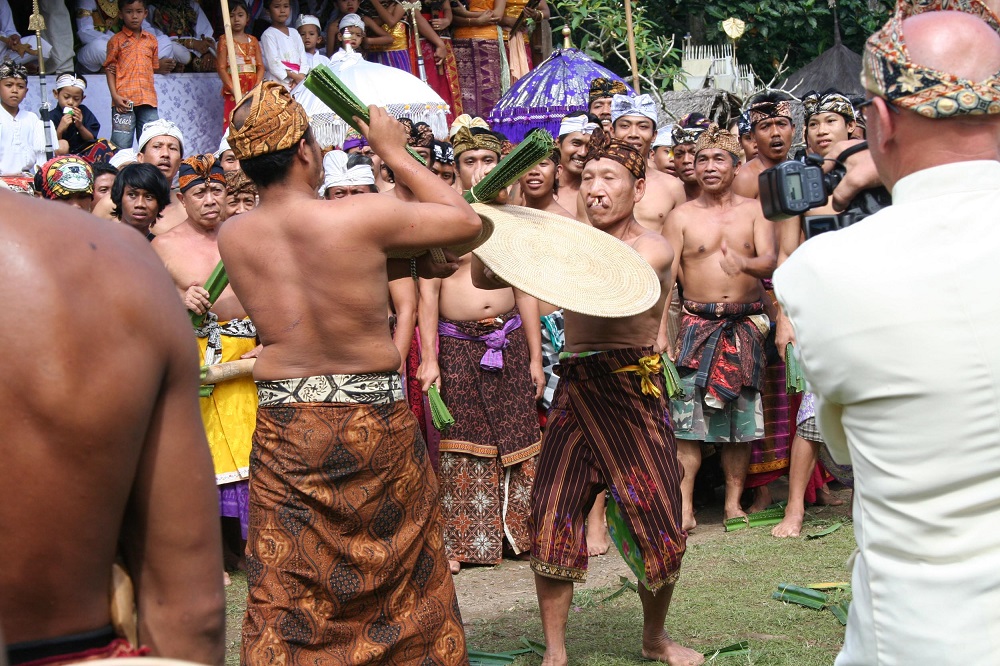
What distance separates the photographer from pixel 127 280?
165 cm

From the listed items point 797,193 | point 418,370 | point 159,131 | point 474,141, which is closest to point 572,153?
point 474,141

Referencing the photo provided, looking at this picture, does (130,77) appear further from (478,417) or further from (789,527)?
(789,527)

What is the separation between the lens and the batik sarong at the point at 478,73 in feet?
43.0

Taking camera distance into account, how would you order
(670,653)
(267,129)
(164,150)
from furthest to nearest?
1. (164,150)
2. (670,653)
3. (267,129)

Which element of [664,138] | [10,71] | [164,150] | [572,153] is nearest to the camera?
[164,150]

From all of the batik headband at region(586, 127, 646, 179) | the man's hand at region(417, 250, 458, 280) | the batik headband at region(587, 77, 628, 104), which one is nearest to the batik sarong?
the batik headband at region(587, 77, 628, 104)

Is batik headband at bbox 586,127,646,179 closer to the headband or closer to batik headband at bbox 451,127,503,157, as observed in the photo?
batik headband at bbox 451,127,503,157

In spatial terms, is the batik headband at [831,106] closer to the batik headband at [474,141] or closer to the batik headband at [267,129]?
the batik headband at [474,141]

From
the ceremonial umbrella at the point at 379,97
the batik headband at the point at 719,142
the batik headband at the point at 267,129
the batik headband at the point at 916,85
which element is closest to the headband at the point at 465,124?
the batik headband at the point at 719,142

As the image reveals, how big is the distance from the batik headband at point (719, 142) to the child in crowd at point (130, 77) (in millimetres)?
5002

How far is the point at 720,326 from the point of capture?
720 cm

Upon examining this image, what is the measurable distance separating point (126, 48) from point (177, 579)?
8.99 m

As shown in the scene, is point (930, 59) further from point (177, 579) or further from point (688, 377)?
point (688, 377)

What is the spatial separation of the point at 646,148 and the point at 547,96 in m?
3.70
